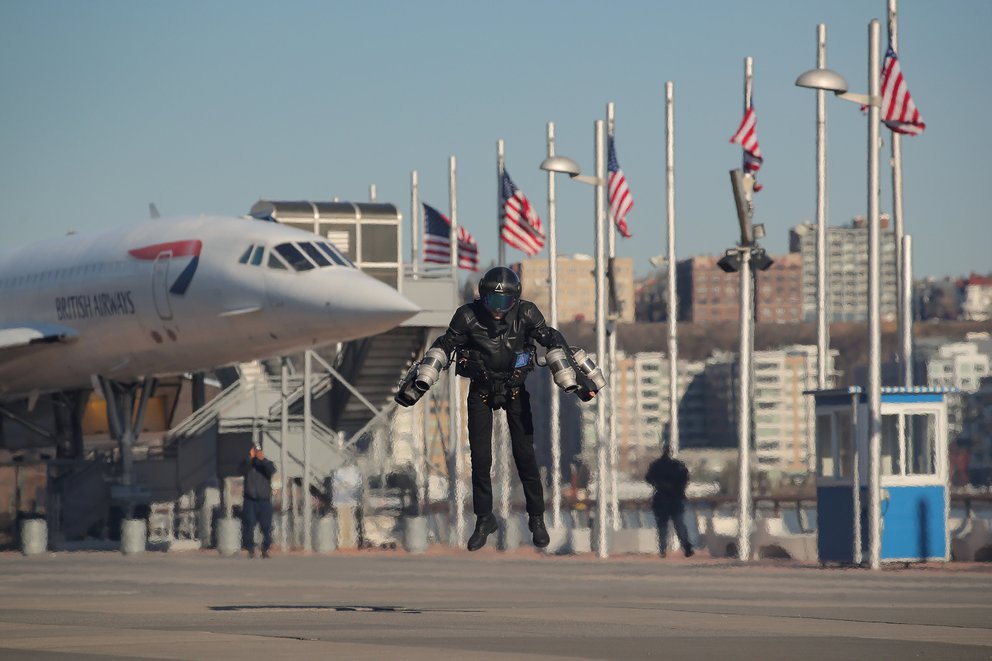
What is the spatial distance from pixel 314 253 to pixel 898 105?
40.4 ft

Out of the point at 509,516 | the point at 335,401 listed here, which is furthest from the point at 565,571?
the point at 335,401

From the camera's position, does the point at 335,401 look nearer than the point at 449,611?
No

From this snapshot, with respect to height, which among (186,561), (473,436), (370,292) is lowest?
(186,561)

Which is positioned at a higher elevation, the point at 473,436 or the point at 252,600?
the point at 473,436

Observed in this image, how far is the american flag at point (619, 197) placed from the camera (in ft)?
161

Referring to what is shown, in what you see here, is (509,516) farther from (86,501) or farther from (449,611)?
(449,611)

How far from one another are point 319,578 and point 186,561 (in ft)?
30.6

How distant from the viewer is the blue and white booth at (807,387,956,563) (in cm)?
3234

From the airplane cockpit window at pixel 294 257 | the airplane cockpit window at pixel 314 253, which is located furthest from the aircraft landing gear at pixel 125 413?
the airplane cockpit window at pixel 314 253

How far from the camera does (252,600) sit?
2275cm

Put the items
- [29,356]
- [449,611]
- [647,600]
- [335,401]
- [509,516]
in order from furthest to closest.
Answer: [335,401] → [509,516] → [29,356] → [647,600] → [449,611]

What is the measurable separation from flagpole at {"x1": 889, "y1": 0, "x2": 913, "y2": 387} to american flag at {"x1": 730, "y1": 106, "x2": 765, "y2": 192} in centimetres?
327

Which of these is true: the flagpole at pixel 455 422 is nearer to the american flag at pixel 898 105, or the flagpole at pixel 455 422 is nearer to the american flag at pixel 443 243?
the american flag at pixel 443 243

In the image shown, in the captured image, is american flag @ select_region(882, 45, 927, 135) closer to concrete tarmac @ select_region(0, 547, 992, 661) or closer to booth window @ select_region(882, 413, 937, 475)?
booth window @ select_region(882, 413, 937, 475)
